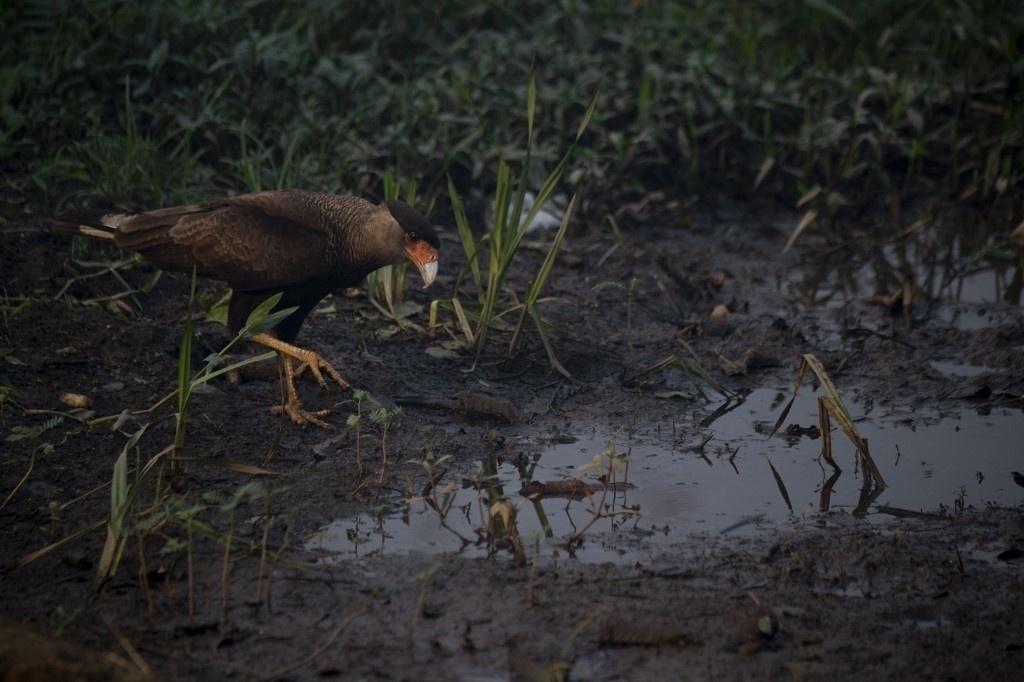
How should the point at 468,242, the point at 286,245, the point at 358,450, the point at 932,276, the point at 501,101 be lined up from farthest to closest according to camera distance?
the point at 501,101
the point at 932,276
the point at 468,242
the point at 286,245
the point at 358,450

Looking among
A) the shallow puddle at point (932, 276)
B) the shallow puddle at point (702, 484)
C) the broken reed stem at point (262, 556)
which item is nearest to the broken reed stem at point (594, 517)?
the shallow puddle at point (702, 484)

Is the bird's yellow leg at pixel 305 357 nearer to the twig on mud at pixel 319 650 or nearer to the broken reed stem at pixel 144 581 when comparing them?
the broken reed stem at pixel 144 581

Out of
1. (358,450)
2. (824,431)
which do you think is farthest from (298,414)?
(824,431)

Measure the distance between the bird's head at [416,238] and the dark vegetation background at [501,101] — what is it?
4.43 feet

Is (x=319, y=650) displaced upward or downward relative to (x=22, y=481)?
upward

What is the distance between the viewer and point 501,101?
7145mm

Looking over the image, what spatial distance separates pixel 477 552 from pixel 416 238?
1545 millimetres

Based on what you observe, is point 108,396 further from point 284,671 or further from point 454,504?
point 284,671

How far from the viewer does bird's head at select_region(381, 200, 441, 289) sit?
15.9ft

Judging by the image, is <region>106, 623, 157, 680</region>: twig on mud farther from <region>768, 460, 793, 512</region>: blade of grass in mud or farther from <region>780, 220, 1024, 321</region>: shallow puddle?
<region>780, 220, 1024, 321</region>: shallow puddle

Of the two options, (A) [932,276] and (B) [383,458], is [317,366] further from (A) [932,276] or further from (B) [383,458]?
(A) [932,276]

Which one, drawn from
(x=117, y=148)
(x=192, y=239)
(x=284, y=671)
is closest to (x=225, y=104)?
(x=117, y=148)

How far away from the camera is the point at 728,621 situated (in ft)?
10.9

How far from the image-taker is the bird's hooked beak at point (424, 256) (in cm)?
490
